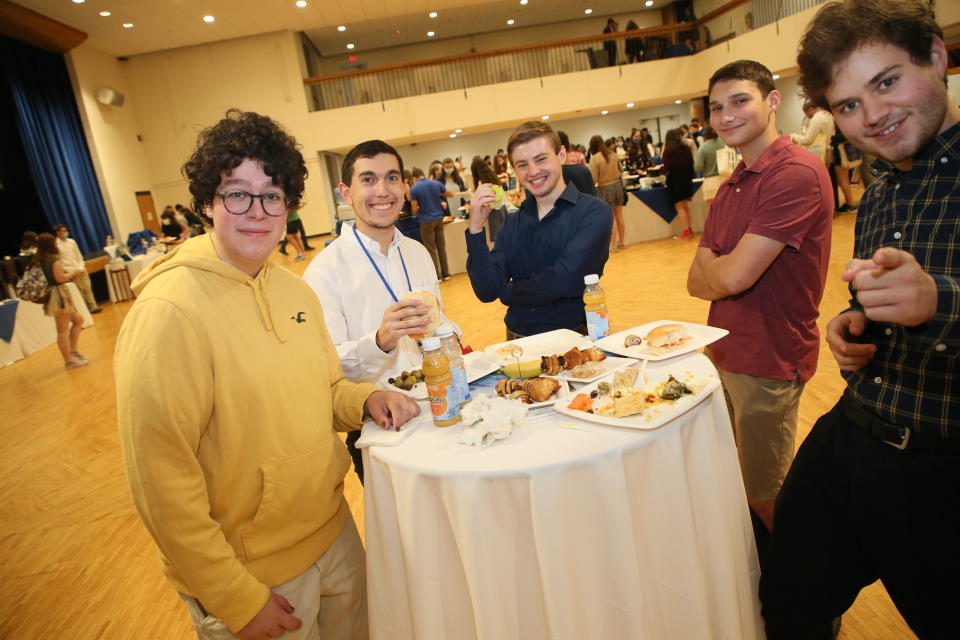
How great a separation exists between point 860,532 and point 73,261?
9.86 metres

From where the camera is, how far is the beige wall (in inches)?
674

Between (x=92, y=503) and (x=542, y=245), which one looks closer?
(x=542, y=245)

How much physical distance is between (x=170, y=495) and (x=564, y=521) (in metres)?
0.92

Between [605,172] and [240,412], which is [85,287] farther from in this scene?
[240,412]

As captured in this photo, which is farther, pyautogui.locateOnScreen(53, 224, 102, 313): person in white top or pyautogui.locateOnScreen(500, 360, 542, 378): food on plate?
pyautogui.locateOnScreen(53, 224, 102, 313): person in white top

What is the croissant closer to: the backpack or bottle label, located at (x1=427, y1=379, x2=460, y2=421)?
bottle label, located at (x1=427, y1=379, x2=460, y2=421)

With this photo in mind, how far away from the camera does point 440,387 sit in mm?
1574

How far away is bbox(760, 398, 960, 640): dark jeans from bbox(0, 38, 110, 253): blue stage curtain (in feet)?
51.1

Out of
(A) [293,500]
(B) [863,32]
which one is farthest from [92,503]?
(B) [863,32]


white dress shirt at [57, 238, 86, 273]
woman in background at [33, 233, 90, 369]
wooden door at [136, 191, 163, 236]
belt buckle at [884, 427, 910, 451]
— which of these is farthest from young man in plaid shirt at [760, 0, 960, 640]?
wooden door at [136, 191, 163, 236]

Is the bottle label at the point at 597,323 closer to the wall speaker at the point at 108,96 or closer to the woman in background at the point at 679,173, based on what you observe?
the woman in background at the point at 679,173

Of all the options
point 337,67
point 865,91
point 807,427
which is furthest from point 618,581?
point 337,67

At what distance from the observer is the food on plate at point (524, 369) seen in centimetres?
183

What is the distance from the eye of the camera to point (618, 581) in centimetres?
136
